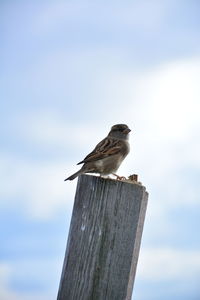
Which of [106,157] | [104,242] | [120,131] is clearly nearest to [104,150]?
[106,157]

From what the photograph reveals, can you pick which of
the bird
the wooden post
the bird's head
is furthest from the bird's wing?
the wooden post

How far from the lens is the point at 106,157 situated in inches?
279

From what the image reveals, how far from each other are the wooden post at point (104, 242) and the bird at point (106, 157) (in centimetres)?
240

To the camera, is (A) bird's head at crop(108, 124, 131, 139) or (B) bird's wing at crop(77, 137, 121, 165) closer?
(B) bird's wing at crop(77, 137, 121, 165)

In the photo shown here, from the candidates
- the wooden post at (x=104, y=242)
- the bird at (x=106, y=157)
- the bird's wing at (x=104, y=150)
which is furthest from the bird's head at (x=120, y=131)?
the wooden post at (x=104, y=242)

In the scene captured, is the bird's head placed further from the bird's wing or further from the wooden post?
the wooden post

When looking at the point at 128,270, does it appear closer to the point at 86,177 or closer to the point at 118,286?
the point at 118,286

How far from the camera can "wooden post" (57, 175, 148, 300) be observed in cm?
376

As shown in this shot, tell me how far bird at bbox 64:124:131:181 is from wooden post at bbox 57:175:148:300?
2403 millimetres

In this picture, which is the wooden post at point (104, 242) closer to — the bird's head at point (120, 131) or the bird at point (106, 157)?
the bird at point (106, 157)

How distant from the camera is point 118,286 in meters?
3.75

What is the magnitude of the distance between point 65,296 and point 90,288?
0.87ft

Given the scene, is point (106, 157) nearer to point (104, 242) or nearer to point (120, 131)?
point (120, 131)

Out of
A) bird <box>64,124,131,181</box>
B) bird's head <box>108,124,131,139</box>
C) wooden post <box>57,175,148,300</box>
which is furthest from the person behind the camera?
bird's head <box>108,124,131,139</box>
